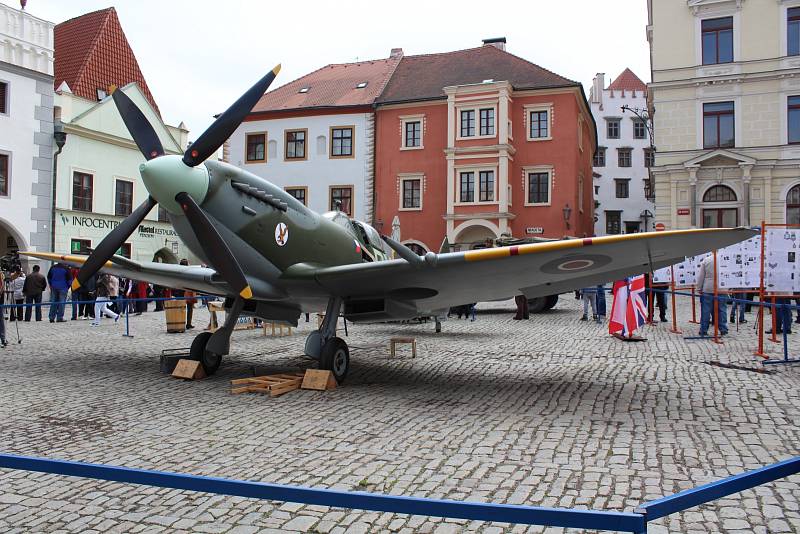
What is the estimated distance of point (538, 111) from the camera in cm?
3117

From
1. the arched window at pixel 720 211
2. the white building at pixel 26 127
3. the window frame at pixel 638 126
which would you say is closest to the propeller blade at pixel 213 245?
the white building at pixel 26 127

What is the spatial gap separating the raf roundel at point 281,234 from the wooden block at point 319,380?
5.48 feet

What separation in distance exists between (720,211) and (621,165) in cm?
3384

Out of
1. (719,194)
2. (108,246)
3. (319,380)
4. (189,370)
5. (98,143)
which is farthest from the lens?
(98,143)

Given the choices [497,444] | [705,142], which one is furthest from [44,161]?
[705,142]

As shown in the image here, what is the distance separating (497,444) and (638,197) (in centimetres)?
5771

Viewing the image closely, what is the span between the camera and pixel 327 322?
778 cm

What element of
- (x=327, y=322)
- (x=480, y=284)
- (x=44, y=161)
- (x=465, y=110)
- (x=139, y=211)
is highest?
(x=465, y=110)

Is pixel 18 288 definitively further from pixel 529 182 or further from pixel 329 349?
pixel 529 182

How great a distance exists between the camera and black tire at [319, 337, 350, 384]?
7.52m

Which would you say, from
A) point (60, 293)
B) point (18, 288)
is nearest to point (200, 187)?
point (60, 293)

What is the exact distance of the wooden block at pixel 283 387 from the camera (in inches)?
274

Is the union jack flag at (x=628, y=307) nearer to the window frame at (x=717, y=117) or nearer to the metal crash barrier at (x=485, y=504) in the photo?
the metal crash barrier at (x=485, y=504)

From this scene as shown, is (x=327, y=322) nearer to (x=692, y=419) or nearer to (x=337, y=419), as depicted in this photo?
(x=337, y=419)
